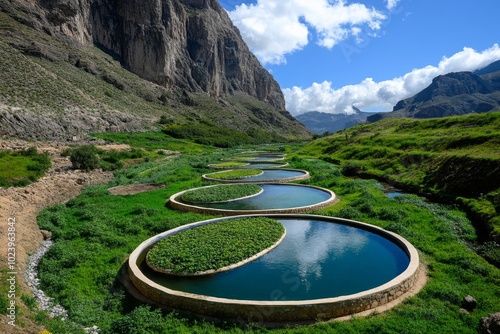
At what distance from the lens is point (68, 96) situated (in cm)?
7794

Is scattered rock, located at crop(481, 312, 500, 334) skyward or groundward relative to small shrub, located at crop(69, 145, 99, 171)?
groundward

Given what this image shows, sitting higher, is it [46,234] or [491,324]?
[491,324]

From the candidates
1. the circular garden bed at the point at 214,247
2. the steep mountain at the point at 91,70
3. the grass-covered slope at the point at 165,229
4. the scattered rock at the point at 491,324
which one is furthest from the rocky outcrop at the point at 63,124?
the scattered rock at the point at 491,324

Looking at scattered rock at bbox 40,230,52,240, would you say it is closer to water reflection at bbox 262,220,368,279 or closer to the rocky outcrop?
water reflection at bbox 262,220,368,279

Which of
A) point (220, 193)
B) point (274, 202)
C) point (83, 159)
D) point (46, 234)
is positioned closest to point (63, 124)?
point (83, 159)

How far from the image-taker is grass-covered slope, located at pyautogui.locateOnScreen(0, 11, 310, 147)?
202ft

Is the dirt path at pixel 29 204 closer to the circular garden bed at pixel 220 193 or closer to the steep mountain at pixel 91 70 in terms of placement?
the circular garden bed at pixel 220 193

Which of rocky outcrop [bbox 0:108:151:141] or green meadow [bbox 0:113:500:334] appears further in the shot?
rocky outcrop [bbox 0:108:151:141]

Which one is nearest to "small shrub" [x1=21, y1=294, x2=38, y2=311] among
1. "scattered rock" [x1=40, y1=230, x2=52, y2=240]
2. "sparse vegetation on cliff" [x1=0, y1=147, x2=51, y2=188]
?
"scattered rock" [x1=40, y1=230, x2=52, y2=240]

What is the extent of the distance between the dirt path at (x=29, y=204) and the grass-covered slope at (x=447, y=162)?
83.6ft

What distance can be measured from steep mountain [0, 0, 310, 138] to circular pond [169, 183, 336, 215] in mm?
44273

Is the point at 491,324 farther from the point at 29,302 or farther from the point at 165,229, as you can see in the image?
the point at 165,229

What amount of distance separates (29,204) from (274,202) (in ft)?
66.8

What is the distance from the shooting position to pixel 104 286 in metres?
15.4
